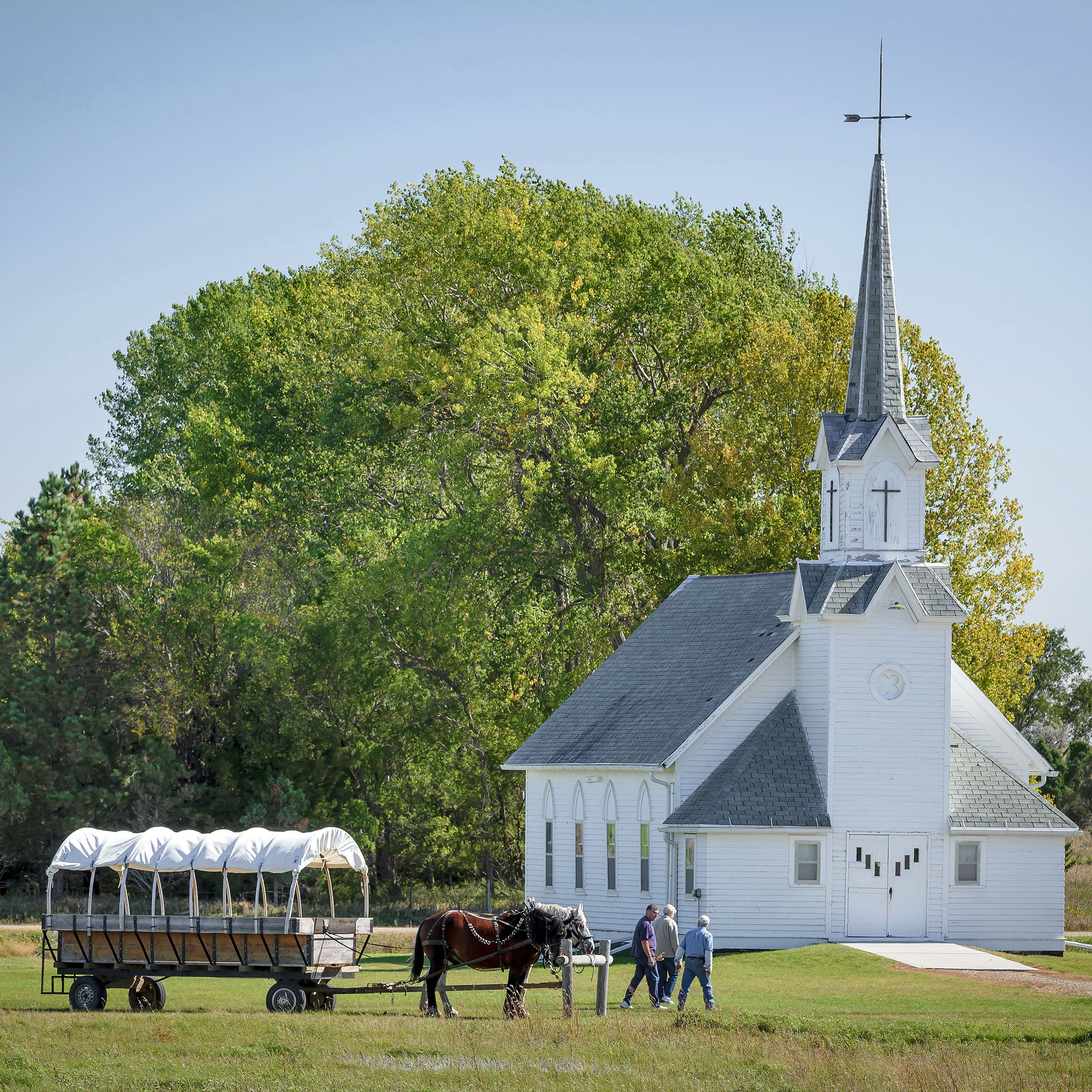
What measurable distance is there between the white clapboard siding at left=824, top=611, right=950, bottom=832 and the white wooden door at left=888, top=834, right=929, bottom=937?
344 mm

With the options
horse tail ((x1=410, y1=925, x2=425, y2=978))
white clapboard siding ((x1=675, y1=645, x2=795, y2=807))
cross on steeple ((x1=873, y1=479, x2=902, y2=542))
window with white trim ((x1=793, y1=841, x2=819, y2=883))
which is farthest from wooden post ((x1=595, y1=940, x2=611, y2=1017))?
cross on steeple ((x1=873, y1=479, x2=902, y2=542))

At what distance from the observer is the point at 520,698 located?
64.1 meters

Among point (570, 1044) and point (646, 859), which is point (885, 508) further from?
point (570, 1044)

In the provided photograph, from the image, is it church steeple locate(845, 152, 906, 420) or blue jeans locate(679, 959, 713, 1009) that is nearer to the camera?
blue jeans locate(679, 959, 713, 1009)

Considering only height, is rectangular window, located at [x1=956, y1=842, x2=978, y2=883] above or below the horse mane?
below

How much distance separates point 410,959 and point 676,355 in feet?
101

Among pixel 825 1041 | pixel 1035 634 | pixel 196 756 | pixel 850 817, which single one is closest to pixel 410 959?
pixel 850 817

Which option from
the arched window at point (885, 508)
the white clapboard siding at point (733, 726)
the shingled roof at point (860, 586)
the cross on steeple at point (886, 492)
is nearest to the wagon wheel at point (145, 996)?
the white clapboard siding at point (733, 726)

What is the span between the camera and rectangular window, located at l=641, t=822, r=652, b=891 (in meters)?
44.8

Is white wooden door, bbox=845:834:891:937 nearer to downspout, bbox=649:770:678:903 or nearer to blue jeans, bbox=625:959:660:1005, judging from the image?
downspout, bbox=649:770:678:903

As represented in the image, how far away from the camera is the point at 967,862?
140 feet

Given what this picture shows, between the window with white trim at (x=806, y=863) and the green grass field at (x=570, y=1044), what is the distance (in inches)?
322

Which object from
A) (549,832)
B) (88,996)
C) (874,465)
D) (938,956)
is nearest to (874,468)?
(874,465)

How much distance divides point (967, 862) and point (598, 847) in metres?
9.63
